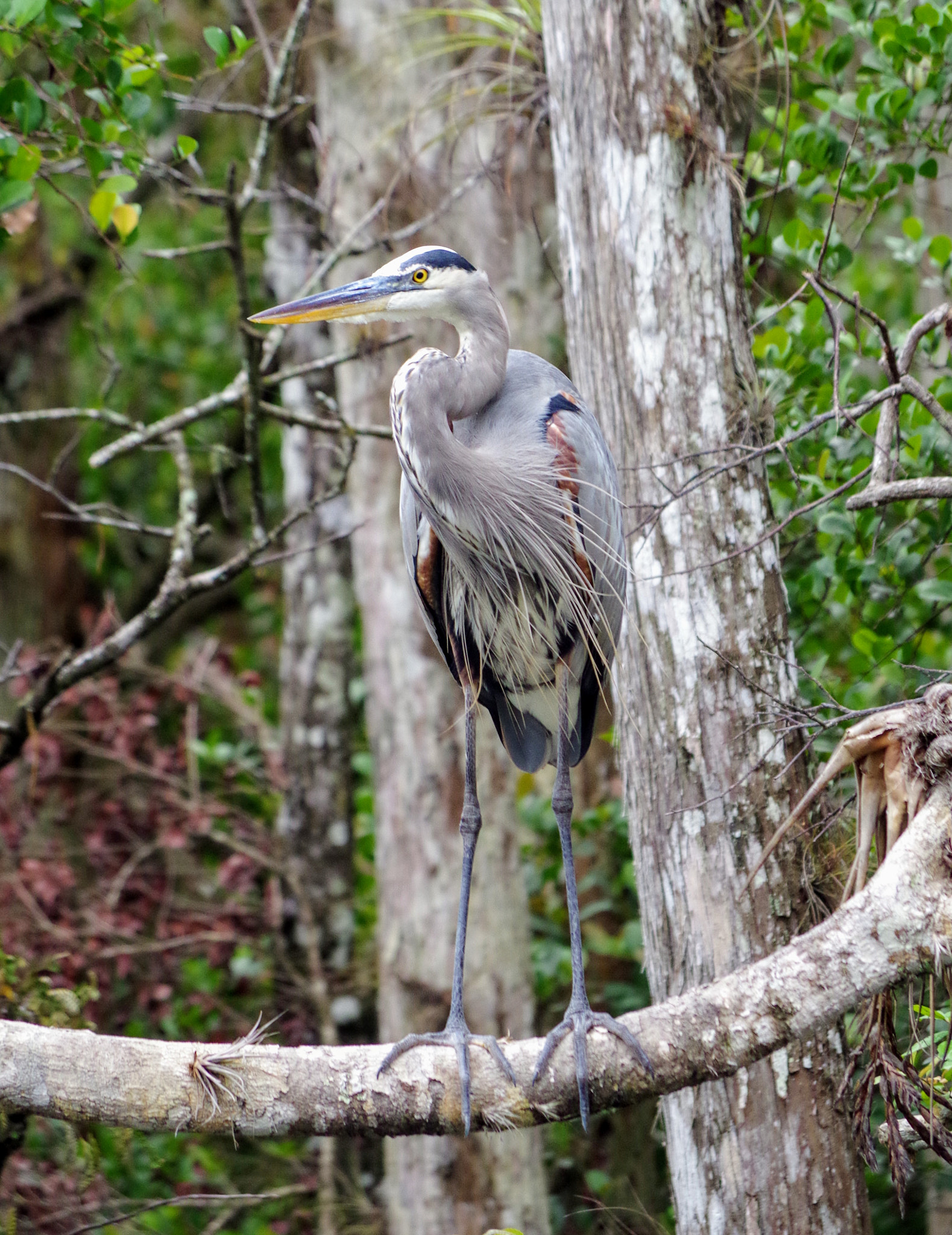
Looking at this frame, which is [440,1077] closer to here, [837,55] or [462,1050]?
[462,1050]

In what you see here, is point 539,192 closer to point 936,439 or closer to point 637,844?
point 936,439

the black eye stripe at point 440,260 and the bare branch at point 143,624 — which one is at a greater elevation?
the black eye stripe at point 440,260

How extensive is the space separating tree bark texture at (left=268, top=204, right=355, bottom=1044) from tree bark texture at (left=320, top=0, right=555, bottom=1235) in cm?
45

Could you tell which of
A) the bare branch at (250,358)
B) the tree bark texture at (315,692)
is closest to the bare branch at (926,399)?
the bare branch at (250,358)

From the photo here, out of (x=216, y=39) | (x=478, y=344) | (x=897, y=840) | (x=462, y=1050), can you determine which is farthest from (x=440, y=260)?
(x=462, y=1050)

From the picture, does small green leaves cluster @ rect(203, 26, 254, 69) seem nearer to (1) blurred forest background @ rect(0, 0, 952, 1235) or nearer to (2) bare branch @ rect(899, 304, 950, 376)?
(1) blurred forest background @ rect(0, 0, 952, 1235)

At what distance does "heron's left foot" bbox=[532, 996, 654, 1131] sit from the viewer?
7.87 ft

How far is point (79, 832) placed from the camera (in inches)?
255

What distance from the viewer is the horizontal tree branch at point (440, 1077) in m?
2.29

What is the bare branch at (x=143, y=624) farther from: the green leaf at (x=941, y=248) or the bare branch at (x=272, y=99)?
the green leaf at (x=941, y=248)

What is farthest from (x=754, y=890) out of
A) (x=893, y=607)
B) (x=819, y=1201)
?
(x=893, y=607)

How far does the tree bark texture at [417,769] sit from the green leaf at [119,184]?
5.09 feet

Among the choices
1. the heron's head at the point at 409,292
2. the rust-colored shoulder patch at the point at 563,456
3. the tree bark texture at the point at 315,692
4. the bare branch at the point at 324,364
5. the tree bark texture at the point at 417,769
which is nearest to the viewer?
the heron's head at the point at 409,292

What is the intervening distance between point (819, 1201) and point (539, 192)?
175 inches
